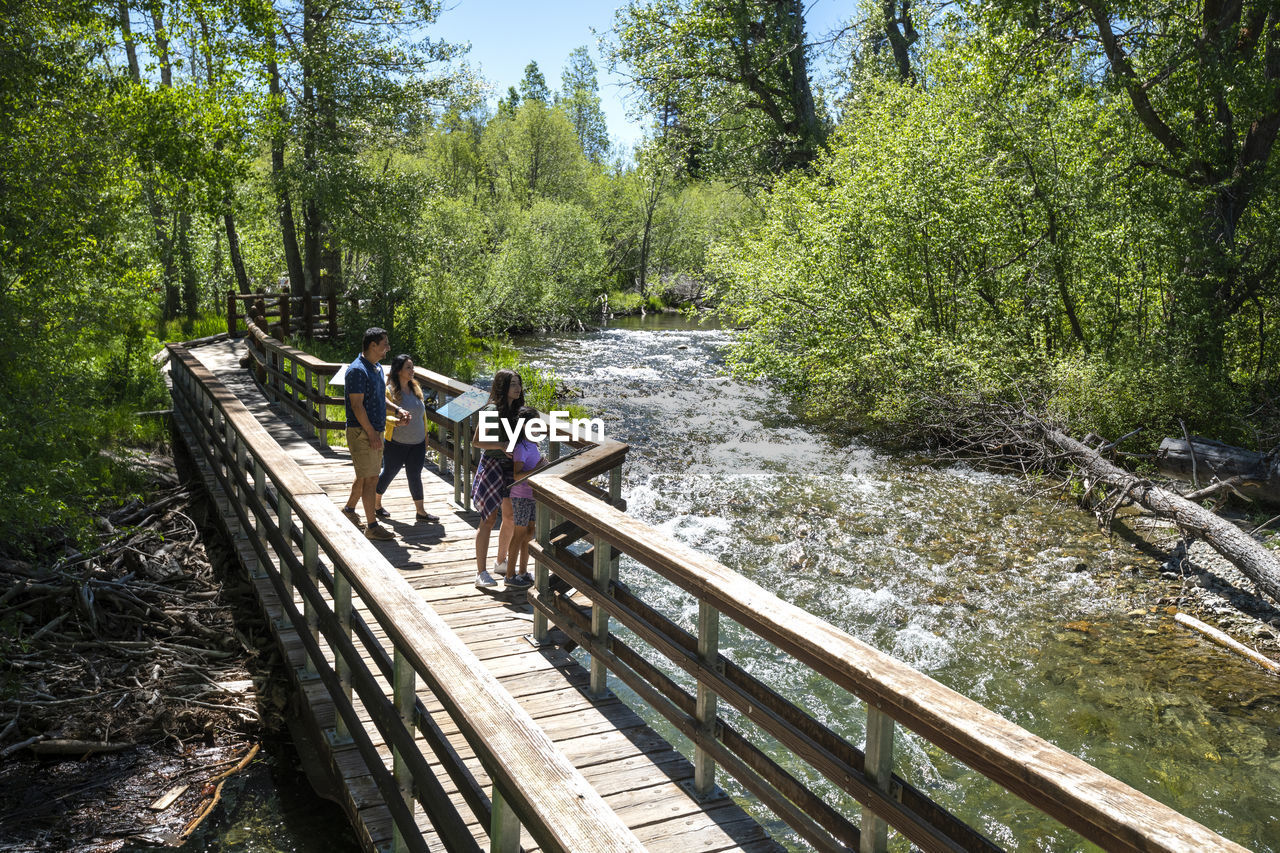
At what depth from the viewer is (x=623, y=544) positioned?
423 cm

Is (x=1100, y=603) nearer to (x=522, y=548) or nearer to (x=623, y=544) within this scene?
(x=522, y=548)

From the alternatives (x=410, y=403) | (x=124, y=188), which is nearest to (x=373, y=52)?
(x=124, y=188)

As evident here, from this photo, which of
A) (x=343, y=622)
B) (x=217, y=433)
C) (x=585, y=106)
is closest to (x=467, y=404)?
(x=343, y=622)

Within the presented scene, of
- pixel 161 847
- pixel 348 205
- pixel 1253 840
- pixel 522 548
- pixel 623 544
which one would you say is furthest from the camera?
pixel 348 205

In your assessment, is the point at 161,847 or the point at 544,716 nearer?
the point at 544,716

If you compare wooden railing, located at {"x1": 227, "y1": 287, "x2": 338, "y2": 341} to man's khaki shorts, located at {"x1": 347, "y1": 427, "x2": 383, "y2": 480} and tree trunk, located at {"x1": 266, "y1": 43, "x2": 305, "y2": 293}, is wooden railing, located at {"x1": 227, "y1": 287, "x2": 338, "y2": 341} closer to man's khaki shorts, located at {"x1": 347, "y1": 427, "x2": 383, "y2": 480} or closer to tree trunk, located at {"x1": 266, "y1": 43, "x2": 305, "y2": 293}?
tree trunk, located at {"x1": 266, "y1": 43, "x2": 305, "y2": 293}

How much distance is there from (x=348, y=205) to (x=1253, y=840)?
23382 millimetres

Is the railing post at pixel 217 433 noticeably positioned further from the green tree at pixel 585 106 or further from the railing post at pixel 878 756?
the green tree at pixel 585 106

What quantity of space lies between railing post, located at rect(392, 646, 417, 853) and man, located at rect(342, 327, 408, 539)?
4050 mm

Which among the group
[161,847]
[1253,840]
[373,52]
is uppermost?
[373,52]

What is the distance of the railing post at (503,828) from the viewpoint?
2.81 metres

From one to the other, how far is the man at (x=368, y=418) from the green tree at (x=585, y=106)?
6134cm

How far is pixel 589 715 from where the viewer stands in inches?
191

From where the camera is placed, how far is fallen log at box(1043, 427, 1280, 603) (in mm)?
9305
